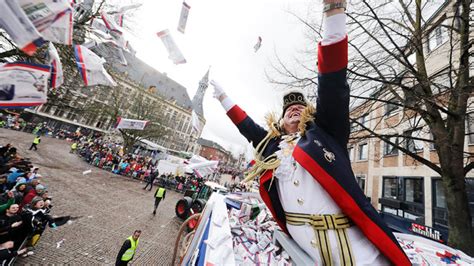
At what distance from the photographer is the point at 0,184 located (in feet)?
20.7

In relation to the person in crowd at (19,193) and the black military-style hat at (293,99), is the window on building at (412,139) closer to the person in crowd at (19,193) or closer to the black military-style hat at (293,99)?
the black military-style hat at (293,99)

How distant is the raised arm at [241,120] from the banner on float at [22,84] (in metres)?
3.08

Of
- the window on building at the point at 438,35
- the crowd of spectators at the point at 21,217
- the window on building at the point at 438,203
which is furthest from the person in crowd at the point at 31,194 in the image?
the window on building at the point at 438,203

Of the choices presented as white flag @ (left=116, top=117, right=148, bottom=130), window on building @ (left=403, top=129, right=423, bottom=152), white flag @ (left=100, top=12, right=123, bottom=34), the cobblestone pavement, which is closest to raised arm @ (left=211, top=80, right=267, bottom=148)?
window on building @ (left=403, top=129, right=423, bottom=152)

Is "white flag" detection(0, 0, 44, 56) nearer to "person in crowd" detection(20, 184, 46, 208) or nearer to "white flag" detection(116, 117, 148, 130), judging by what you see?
"person in crowd" detection(20, 184, 46, 208)

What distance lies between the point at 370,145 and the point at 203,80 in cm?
4747

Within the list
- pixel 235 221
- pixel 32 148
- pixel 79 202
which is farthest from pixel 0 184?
pixel 32 148

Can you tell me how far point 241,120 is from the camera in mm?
2236

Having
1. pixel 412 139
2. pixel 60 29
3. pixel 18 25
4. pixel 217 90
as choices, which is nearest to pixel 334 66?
pixel 217 90

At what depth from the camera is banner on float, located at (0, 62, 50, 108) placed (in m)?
2.87

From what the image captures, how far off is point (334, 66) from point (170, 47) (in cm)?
495

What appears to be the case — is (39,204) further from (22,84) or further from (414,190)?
(414,190)

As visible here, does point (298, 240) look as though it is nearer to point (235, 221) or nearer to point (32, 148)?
point (235, 221)

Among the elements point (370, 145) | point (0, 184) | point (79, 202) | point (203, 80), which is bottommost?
point (79, 202)
